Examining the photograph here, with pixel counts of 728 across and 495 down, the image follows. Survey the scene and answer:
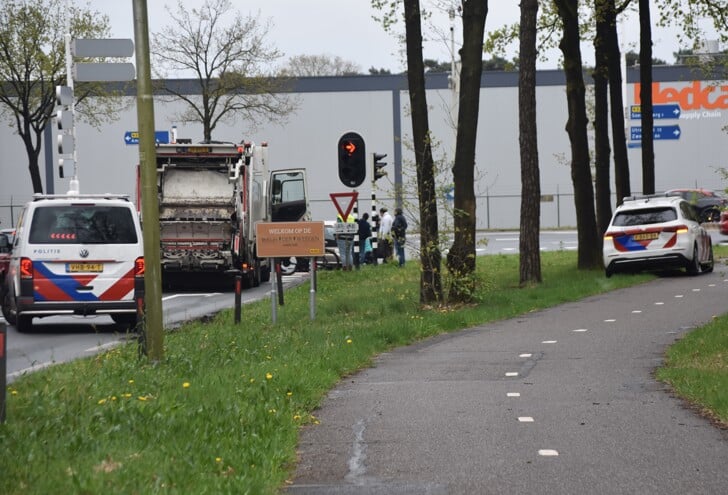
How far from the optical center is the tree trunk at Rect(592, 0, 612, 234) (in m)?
28.5

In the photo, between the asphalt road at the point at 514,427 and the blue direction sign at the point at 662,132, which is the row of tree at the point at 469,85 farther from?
the blue direction sign at the point at 662,132

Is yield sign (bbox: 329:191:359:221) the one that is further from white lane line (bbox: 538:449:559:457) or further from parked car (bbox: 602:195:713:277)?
white lane line (bbox: 538:449:559:457)

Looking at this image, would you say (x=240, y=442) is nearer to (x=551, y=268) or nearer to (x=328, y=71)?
(x=551, y=268)

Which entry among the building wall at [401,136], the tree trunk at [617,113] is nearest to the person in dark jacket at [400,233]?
the tree trunk at [617,113]

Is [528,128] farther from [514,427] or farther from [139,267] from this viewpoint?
[514,427]

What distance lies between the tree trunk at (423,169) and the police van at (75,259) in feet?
14.5

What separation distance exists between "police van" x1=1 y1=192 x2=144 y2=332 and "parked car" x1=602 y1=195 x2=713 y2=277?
34.9ft

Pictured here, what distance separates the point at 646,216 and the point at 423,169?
24.7 feet

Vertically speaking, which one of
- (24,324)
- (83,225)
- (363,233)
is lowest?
(24,324)

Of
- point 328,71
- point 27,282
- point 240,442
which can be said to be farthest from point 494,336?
point 328,71

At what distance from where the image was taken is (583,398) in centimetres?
1045

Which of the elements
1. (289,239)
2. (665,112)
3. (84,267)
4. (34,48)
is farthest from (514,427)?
(665,112)

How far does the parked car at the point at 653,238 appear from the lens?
2536 centimetres

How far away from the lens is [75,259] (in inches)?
740
